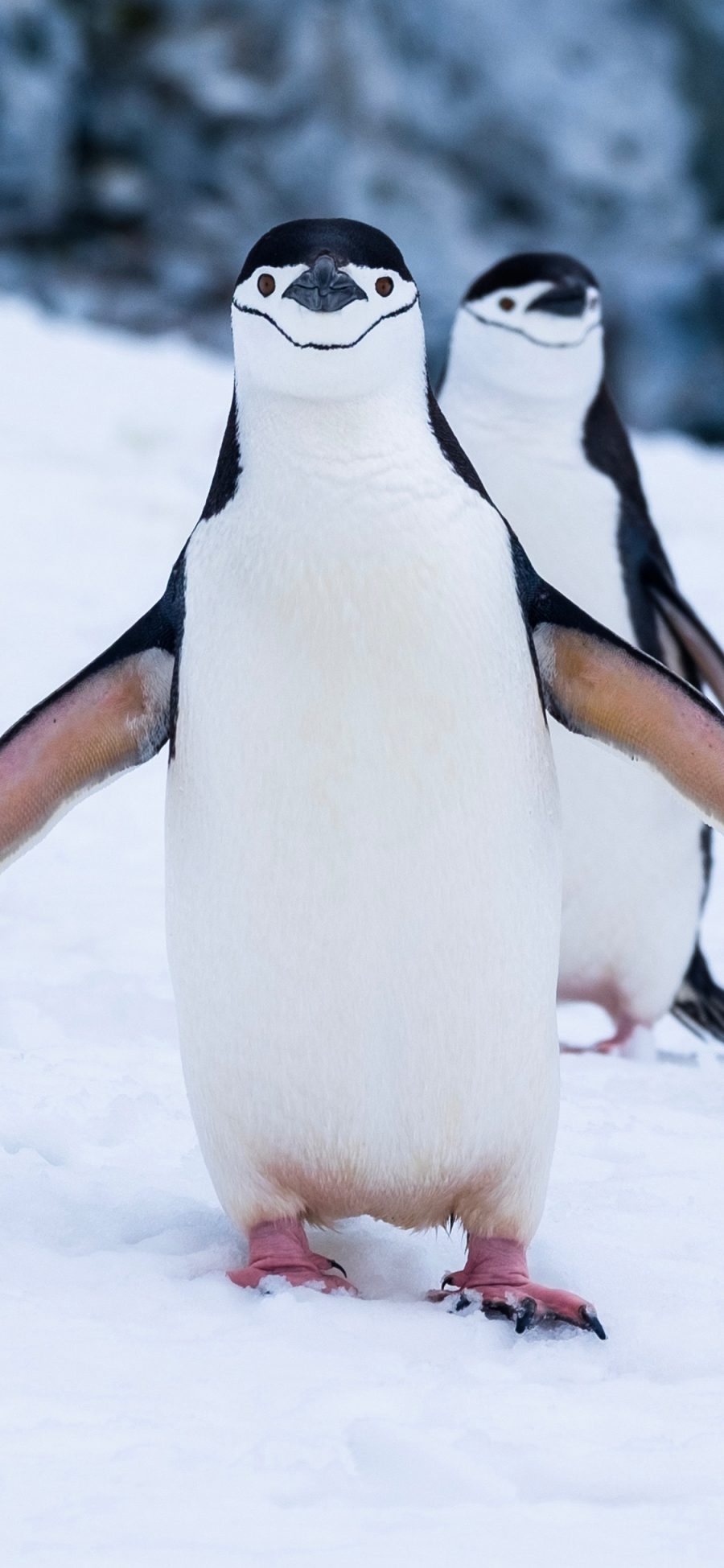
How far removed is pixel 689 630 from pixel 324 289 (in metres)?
1.95

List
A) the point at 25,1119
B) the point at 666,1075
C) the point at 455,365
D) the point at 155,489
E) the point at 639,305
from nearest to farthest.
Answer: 1. the point at 25,1119
2. the point at 666,1075
3. the point at 455,365
4. the point at 155,489
5. the point at 639,305

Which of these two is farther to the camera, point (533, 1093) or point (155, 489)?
point (155, 489)


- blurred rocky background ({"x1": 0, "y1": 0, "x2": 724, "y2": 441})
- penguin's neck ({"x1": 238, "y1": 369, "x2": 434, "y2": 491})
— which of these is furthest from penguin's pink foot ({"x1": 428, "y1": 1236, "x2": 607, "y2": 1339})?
blurred rocky background ({"x1": 0, "y1": 0, "x2": 724, "y2": 441})

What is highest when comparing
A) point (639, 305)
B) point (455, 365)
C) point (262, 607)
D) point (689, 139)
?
point (689, 139)

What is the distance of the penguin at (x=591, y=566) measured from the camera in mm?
3375

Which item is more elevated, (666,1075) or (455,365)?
(455,365)

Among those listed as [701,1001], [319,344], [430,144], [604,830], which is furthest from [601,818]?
[430,144]

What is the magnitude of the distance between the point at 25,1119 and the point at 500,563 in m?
0.90

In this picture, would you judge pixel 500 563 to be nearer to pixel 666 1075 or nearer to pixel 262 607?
pixel 262 607

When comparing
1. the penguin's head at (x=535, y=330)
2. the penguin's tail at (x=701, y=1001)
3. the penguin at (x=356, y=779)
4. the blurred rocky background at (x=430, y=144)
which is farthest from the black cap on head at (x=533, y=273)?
the blurred rocky background at (x=430, y=144)

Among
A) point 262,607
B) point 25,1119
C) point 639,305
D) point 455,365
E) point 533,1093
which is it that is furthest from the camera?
point 639,305

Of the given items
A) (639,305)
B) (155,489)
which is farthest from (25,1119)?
(639,305)

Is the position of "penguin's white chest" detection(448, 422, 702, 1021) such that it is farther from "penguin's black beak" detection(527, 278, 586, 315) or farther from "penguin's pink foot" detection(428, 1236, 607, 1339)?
"penguin's pink foot" detection(428, 1236, 607, 1339)

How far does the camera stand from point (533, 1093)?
1.83 metres
